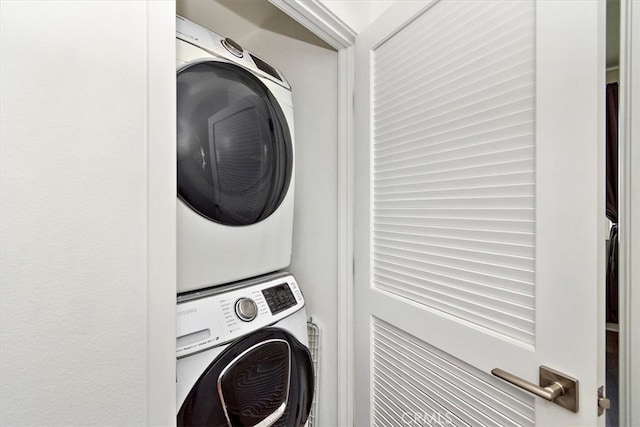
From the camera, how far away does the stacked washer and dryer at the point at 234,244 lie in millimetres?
863

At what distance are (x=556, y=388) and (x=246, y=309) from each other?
0.85 m

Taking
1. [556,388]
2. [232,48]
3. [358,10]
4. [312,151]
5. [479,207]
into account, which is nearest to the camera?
[556,388]

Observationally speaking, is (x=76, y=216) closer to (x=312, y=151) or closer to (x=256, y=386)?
(x=256, y=386)

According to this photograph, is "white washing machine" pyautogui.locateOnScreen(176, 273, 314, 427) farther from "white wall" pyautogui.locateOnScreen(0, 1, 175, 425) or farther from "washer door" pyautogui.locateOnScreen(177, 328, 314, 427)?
"white wall" pyautogui.locateOnScreen(0, 1, 175, 425)

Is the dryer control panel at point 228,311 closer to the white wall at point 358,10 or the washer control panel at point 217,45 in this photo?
the washer control panel at point 217,45

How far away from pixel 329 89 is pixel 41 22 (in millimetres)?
1094

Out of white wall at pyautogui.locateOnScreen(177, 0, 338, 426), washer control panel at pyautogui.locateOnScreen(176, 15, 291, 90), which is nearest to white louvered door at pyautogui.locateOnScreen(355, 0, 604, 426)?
white wall at pyautogui.locateOnScreen(177, 0, 338, 426)

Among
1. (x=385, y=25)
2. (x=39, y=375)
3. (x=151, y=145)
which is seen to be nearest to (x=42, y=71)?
(x=151, y=145)

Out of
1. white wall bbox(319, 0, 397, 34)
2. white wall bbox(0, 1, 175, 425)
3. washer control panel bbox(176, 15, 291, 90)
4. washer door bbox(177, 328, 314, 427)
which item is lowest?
washer door bbox(177, 328, 314, 427)

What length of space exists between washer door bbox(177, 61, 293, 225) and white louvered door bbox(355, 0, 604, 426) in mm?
393

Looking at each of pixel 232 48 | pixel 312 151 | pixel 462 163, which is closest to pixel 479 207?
pixel 462 163

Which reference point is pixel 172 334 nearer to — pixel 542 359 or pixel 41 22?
pixel 41 22

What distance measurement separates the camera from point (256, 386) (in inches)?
39.7

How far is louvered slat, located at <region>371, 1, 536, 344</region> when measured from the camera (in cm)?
74
